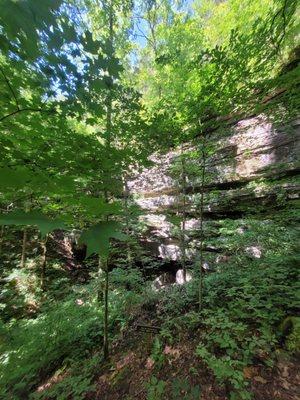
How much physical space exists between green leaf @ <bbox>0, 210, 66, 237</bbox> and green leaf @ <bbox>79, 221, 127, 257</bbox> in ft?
0.31

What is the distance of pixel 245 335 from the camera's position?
3.18m

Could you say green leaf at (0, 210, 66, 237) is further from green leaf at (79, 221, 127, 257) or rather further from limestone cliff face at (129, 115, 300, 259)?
limestone cliff face at (129, 115, 300, 259)

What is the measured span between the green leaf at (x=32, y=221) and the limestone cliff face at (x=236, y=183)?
5.61 metres

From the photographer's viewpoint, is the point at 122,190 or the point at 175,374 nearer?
the point at 175,374

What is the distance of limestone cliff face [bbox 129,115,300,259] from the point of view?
6730 millimetres

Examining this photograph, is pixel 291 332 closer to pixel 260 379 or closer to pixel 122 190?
pixel 260 379

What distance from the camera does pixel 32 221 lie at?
69cm

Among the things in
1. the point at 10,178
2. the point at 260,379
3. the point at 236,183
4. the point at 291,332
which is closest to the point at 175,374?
the point at 260,379

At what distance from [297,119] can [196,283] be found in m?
5.54

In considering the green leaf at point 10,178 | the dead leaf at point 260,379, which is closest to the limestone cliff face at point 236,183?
the dead leaf at point 260,379

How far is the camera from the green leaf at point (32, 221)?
0.68 meters

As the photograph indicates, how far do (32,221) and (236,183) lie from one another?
8009 millimetres

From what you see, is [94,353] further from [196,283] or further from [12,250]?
[12,250]

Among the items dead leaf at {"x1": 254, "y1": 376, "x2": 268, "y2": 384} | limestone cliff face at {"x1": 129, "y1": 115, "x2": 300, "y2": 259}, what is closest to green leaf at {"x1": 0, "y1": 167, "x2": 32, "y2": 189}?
dead leaf at {"x1": 254, "y1": 376, "x2": 268, "y2": 384}
